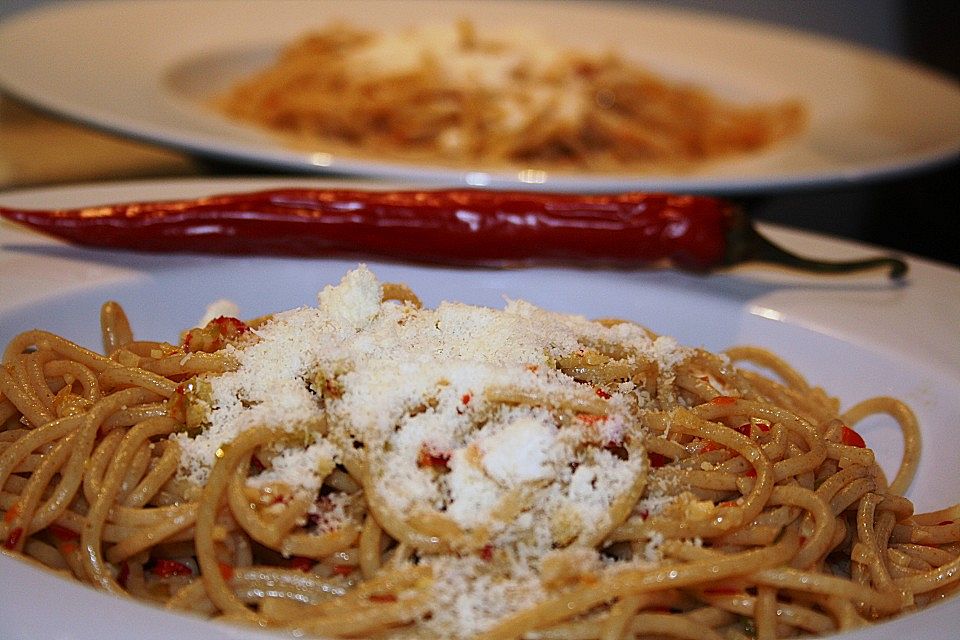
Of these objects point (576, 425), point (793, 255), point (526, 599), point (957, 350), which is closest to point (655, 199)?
point (793, 255)

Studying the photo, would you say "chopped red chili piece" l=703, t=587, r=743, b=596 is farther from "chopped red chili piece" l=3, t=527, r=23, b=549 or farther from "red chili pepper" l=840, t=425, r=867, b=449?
"chopped red chili piece" l=3, t=527, r=23, b=549

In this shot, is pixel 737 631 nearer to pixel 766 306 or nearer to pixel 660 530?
pixel 660 530

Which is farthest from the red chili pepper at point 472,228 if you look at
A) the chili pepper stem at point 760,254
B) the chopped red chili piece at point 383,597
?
the chopped red chili piece at point 383,597

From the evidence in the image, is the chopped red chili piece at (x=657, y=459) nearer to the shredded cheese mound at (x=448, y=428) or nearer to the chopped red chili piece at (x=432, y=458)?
the shredded cheese mound at (x=448, y=428)

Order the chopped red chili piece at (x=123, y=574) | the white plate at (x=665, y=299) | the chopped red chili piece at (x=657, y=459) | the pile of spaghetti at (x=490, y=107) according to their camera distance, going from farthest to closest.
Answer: the pile of spaghetti at (x=490, y=107) < the white plate at (x=665, y=299) < the chopped red chili piece at (x=657, y=459) < the chopped red chili piece at (x=123, y=574)

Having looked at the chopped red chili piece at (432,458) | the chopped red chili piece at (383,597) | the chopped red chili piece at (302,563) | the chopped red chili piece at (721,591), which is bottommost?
the chopped red chili piece at (302,563)

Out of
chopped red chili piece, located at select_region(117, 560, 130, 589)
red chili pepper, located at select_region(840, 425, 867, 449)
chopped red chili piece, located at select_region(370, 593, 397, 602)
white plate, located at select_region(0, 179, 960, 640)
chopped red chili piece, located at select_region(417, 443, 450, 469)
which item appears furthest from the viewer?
white plate, located at select_region(0, 179, 960, 640)

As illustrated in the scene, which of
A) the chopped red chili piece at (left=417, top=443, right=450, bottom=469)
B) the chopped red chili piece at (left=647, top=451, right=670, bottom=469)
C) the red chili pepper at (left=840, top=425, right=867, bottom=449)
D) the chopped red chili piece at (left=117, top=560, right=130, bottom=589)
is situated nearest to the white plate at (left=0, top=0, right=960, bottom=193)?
the red chili pepper at (left=840, top=425, right=867, bottom=449)
